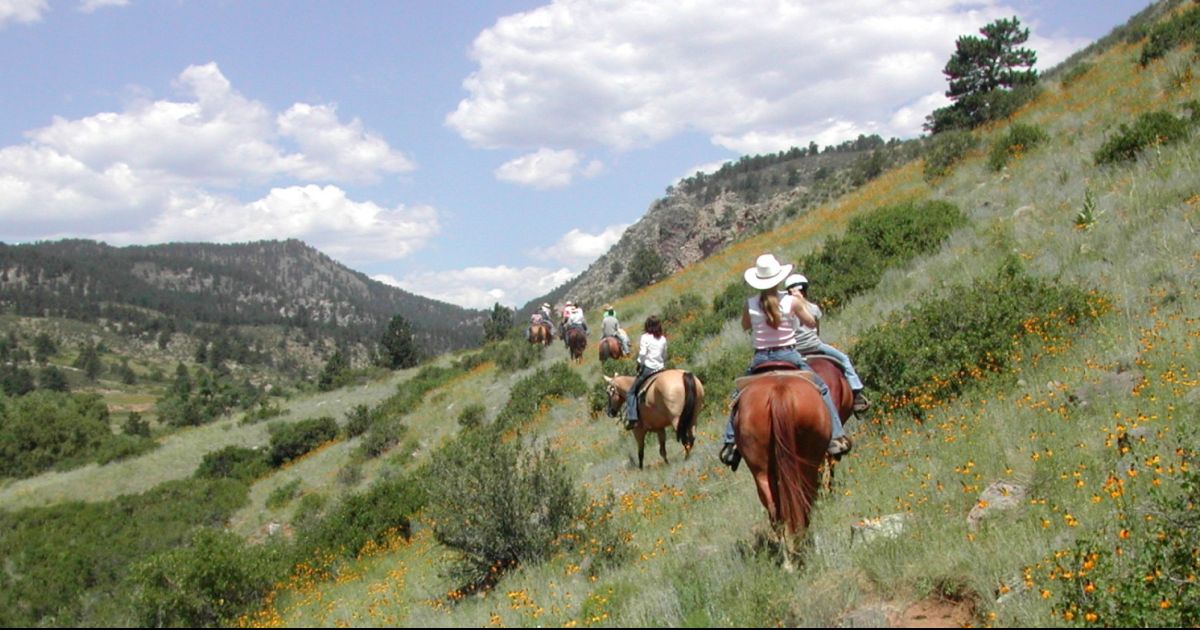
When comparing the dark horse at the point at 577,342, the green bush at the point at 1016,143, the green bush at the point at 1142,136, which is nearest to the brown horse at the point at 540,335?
the dark horse at the point at 577,342

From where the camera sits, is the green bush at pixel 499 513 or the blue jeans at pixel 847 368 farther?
the blue jeans at pixel 847 368

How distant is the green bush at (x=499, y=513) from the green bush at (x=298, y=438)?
79.2 feet

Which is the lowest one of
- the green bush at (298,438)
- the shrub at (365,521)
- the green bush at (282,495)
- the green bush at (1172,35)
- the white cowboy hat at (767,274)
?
the green bush at (282,495)

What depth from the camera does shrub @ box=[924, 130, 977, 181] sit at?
24250mm

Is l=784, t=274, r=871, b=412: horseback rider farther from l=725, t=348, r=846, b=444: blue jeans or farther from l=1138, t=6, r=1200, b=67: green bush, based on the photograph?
l=1138, t=6, r=1200, b=67: green bush

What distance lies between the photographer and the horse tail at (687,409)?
11.1 m

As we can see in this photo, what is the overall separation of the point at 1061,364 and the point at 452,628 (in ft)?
24.9

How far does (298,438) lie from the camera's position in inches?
1171

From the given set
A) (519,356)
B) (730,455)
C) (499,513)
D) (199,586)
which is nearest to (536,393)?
(519,356)

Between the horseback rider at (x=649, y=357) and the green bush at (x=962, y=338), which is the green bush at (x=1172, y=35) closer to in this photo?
the green bush at (x=962, y=338)

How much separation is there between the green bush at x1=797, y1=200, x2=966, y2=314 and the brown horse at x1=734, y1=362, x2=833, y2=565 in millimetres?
11552

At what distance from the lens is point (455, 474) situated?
7.97 m

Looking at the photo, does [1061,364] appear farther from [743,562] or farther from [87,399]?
[87,399]

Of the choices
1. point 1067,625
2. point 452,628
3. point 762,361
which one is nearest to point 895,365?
point 762,361
